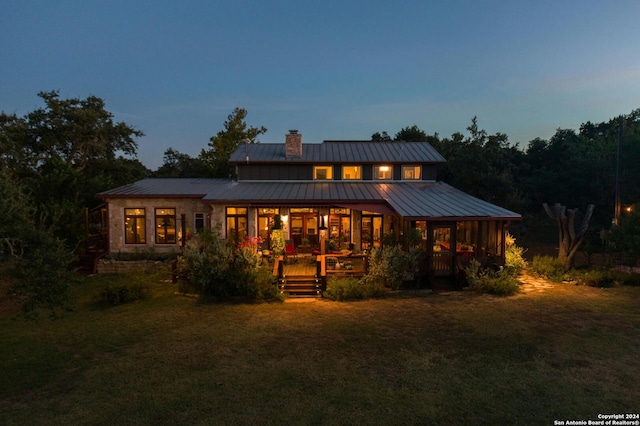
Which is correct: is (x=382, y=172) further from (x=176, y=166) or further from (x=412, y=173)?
(x=176, y=166)

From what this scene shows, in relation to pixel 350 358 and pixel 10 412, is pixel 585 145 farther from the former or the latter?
pixel 10 412

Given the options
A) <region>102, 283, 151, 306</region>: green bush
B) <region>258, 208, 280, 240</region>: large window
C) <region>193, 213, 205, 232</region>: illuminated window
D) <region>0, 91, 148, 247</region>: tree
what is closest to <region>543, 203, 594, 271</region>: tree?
<region>258, 208, 280, 240</region>: large window

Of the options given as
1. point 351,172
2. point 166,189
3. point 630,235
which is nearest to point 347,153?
point 351,172

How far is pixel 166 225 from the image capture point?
19.0 m

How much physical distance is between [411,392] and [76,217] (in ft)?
60.1

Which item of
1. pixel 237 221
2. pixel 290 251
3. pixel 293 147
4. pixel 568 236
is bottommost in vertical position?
pixel 290 251

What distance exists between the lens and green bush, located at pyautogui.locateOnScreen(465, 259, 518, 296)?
504 inches

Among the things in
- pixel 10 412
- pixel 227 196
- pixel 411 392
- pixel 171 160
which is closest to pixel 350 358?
pixel 411 392

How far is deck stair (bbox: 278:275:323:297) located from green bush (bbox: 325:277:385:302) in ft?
1.80

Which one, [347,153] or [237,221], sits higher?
[347,153]

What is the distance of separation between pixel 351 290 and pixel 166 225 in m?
11.9

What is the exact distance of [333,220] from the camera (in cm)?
1912

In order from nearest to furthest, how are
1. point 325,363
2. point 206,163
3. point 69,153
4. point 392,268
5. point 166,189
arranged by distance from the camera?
point 325,363 < point 392,268 < point 166,189 < point 69,153 < point 206,163

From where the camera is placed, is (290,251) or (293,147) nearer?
(290,251)
